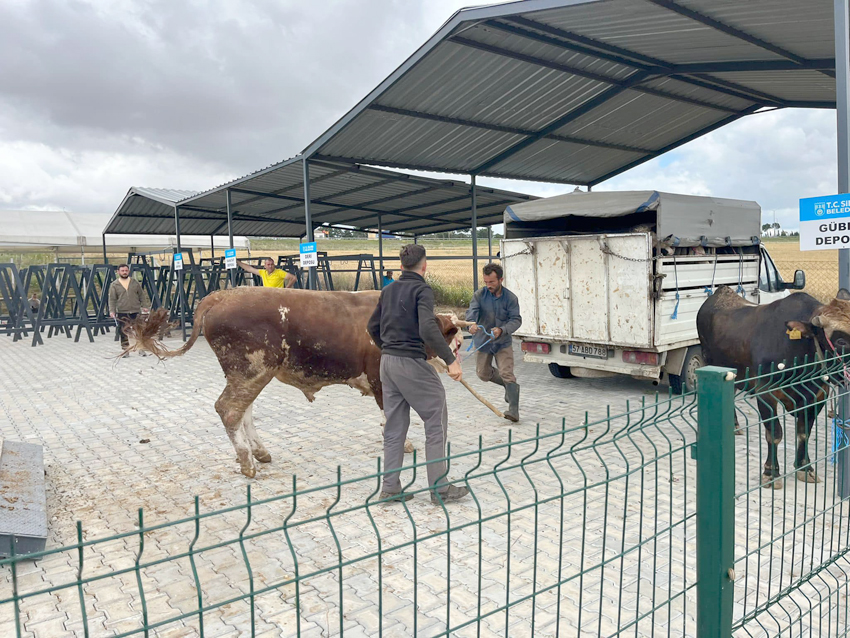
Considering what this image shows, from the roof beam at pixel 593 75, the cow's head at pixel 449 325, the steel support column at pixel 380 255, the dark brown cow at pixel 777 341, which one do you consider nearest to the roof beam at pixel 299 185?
the steel support column at pixel 380 255

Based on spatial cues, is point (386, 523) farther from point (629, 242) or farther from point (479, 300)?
point (629, 242)

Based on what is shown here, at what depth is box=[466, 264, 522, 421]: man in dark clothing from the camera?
707 cm

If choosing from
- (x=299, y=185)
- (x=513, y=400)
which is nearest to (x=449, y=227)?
(x=299, y=185)

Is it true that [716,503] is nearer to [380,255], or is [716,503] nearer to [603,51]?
[603,51]

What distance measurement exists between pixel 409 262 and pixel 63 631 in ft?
9.99

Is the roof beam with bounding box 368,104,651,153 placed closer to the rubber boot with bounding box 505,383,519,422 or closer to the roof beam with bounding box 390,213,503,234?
the rubber boot with bounding box 505,383,519,422

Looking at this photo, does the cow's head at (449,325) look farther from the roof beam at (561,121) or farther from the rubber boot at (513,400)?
the roof beam at (561,121)

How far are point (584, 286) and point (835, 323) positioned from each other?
3.63 m

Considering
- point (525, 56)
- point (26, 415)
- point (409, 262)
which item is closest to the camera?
point (409, 262)

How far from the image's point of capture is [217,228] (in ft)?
68.8

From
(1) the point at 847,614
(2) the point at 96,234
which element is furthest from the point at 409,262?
(2) the point at 96,234

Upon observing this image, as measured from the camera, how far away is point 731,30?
7.55m

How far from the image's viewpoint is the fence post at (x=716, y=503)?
88.0 inches

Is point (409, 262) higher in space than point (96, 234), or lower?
lower
